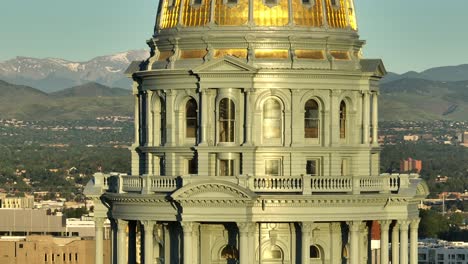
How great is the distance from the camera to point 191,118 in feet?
376

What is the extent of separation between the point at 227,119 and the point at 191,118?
199cm

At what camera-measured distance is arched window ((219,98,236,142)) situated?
113 meters

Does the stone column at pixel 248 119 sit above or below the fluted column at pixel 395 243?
above

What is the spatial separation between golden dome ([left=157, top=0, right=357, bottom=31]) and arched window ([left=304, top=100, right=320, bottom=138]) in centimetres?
351

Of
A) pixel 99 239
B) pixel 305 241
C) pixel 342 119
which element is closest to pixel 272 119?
pixel 342 119

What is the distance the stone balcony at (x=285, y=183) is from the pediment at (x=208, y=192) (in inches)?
9.4

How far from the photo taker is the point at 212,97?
113m

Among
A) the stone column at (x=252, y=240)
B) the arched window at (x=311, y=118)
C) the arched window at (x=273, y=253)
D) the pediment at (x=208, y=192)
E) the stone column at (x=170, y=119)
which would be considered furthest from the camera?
the stone column at (x=170, y=119)

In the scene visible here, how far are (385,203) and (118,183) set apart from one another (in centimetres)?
1202

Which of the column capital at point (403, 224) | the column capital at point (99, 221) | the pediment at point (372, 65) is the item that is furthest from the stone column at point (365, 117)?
the column capital at point (99, 221)

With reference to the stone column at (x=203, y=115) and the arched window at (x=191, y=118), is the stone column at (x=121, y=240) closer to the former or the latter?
the arched window at (x=191, y=118)

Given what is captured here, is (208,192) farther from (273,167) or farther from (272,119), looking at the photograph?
(272,119)

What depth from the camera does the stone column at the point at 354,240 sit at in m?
114

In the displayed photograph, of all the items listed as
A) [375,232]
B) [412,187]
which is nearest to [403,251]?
[412,187]
